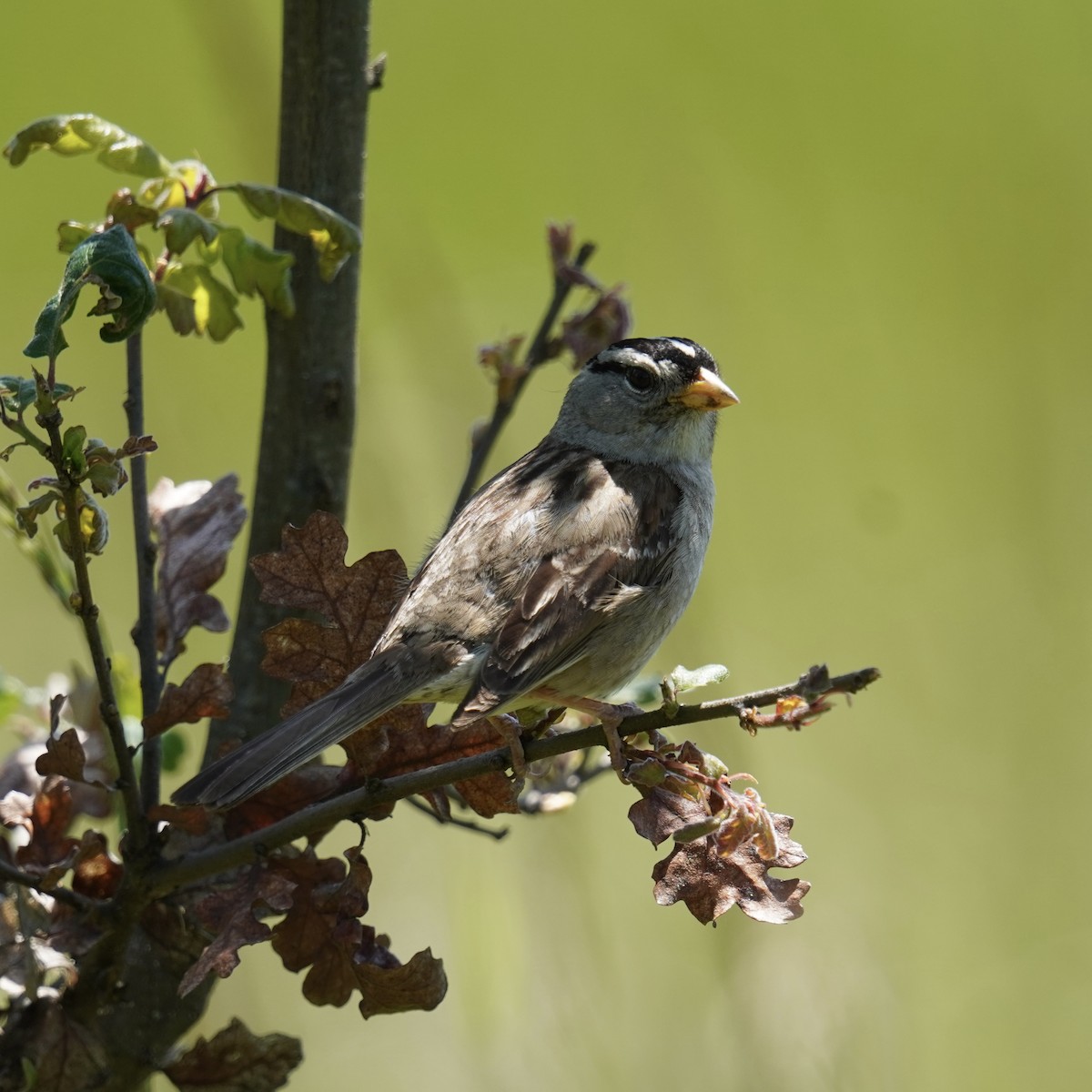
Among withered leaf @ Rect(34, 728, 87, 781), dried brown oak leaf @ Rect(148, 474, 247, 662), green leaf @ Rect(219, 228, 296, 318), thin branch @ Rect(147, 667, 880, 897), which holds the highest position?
green leaf @ Rect(219, 228, 296, 318)

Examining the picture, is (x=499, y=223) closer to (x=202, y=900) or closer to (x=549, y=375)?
(x=549, y=375)

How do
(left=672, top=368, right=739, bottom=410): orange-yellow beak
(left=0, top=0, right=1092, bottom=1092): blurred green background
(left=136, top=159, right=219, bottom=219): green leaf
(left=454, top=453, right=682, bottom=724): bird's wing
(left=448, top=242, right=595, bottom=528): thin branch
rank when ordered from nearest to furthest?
(left=136, top=159, right=219, bottom=219): green leaf < (left=454, top=453, right=682, bottom=724): bird's wing < (left=448, top=242, right=595, bottom=528): thin branch < (left=672, top=368, right=739, bottom=410): orange-yellow beak < (left=0, top=0, right=1092, bottom=1092): blurred green background

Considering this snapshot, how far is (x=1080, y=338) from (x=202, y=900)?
4.37 m

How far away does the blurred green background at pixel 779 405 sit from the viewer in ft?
11.5

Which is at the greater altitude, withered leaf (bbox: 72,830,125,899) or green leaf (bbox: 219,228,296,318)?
green leaf (bbox: 219,228,296,318)

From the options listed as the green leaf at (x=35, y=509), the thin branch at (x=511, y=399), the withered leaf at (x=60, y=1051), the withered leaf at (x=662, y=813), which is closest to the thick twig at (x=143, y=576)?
the withered leaf at (x=60, y=1051)

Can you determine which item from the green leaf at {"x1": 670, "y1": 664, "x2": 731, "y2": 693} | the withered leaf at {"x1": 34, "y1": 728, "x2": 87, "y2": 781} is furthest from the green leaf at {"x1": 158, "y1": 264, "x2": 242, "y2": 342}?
the green leaf at {"x1": 670, "y1": 664, "x2": 731, "y2": 693}

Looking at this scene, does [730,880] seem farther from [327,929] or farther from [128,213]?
[128,213]

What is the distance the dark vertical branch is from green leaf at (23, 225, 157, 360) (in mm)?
645

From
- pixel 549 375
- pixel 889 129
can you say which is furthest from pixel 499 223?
pixel 889 129

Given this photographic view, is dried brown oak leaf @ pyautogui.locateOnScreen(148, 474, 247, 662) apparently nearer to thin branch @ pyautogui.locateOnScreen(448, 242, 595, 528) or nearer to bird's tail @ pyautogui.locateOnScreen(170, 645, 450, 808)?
bird's tail @ pyautogui.locateOnScreen(170, 645, 450, 808)

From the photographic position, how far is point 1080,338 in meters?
5.07

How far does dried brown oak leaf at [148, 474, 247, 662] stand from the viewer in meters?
1.91

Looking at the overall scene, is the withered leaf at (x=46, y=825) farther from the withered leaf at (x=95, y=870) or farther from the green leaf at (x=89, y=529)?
the green leaf at (x=89, y=529)
